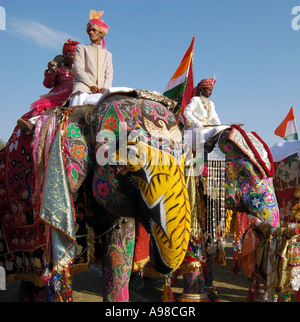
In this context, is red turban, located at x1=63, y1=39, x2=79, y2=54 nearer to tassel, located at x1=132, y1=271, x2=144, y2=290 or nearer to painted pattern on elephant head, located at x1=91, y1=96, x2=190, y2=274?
painted pattern on elephant head, located at x1=91, y1=96, x2=190, y2=274

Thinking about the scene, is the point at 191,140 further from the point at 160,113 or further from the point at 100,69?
the point at 160,113

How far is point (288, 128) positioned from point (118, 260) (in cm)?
733

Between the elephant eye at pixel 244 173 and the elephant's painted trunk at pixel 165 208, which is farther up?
the elephant eye at pixel 244 173

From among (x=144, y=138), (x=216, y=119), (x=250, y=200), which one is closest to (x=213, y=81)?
(x=216, y=119)

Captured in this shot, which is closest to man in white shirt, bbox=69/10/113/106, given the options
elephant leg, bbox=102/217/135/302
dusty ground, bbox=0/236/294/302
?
elephant leg, bbox=102/217/135/302

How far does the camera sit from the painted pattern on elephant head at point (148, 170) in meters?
3.20

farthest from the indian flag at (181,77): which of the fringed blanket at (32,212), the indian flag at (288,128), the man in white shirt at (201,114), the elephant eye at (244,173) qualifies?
the indian flag at (288,128)

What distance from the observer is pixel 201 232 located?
564cm

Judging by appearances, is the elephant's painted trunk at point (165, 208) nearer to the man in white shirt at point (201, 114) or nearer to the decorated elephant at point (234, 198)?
the decorated elephant at point (234, 198)

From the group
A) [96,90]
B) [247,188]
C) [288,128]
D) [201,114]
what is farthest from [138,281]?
[288,128]

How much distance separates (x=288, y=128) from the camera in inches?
399

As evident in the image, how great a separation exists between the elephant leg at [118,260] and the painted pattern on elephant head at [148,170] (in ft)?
1.53

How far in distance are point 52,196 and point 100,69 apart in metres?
1.90
